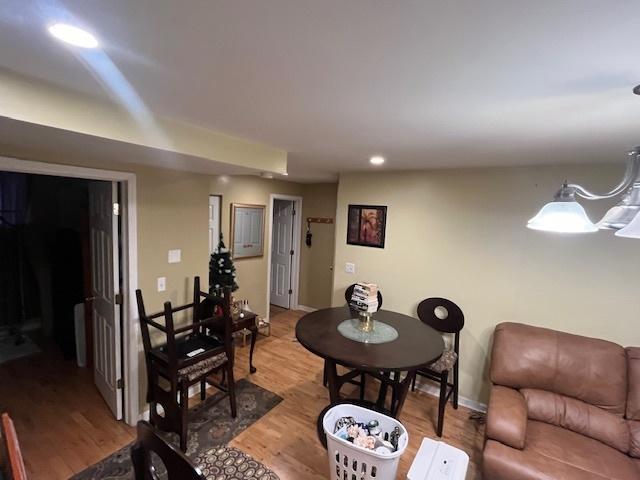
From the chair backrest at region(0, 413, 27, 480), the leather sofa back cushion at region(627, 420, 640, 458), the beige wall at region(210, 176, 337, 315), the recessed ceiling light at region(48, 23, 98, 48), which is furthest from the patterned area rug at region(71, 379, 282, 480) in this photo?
the recessed ceiling light at region(48, 23, 98, 48)

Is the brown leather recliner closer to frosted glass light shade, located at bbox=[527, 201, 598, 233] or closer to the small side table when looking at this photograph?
frosted glass light shade, located at bbox=[527, 201, 598, 233]

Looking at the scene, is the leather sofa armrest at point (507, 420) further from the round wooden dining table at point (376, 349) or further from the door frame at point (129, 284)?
the door frame at point (129, 284)

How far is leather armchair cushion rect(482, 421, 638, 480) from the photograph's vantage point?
1.72 m

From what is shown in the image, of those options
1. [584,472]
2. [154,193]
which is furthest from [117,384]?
[584,472]

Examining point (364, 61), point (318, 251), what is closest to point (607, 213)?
point (364, 61)

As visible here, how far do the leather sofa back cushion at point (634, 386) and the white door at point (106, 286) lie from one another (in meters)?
3.81

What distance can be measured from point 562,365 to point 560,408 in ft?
0.98

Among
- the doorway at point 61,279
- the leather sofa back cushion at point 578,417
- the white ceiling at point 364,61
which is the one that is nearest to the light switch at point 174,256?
the doorway at point 61,279

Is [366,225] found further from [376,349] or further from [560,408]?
[560,408]

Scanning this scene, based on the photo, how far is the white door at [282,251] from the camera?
17.4 feet

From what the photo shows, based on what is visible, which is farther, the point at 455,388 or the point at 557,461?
the point at 455,388

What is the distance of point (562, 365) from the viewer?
226cm

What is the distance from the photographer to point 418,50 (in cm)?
87

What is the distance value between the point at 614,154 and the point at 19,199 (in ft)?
19.5
